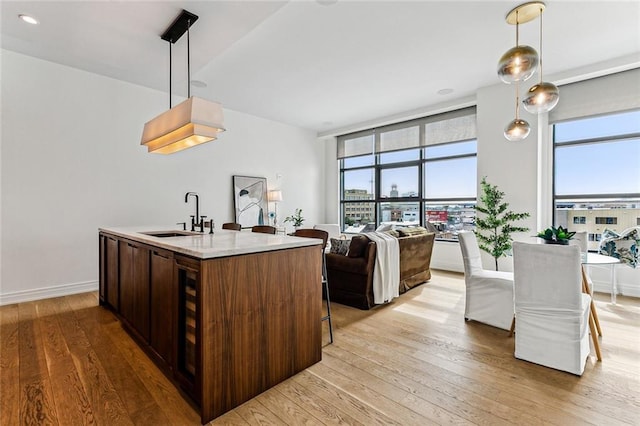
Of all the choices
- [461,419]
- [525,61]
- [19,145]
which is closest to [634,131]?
[525,61]

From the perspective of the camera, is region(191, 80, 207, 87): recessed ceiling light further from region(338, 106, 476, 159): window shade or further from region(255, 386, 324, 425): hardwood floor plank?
region(255, 386, 324, 425): hardwood floor plank

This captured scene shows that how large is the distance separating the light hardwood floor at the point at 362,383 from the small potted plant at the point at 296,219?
13.1 feet

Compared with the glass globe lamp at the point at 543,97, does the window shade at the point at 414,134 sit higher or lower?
higher

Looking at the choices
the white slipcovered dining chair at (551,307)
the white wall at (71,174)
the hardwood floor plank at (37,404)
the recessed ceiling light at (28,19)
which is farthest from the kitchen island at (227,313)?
the white wall at (71,174)

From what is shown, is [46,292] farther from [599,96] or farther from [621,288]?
[599,96]

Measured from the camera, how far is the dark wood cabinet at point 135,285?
2309mm

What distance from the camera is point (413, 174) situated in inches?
243

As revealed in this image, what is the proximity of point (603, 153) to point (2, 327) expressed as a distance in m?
7.45

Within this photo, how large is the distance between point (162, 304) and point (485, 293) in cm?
292

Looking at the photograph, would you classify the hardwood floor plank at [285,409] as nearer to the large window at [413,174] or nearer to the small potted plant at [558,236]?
the small potted plant at [558,236]

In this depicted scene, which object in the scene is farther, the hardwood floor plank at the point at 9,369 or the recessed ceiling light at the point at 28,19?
the recessed ceiling light at the point at 28,19

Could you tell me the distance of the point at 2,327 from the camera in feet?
9.35

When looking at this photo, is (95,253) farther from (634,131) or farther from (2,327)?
(634,131)

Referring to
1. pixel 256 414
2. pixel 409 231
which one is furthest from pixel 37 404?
pixel 409 231
